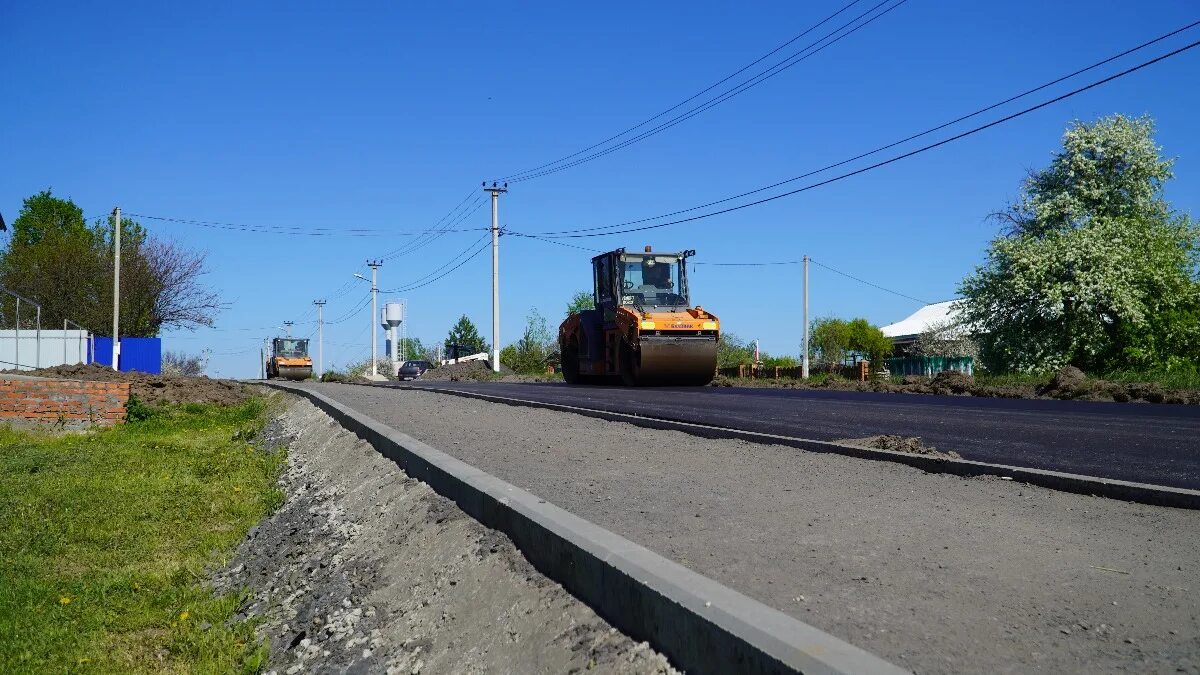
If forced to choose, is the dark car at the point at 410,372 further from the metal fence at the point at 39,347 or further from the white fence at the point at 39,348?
the white fence at the point at 39,348

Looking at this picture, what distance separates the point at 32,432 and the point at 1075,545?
1832 centimetres

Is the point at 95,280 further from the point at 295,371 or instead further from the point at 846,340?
the point at 846,340

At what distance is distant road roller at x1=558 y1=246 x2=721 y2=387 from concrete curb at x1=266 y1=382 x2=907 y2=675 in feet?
58.3

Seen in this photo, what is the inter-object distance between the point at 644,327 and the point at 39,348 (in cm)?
2731

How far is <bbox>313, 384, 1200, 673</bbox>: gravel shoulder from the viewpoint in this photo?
3.45 meters

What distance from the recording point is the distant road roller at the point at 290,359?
60.9 m

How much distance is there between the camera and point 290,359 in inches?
2413

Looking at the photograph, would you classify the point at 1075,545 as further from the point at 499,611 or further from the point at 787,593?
the point at 499,611

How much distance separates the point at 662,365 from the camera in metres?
23.9

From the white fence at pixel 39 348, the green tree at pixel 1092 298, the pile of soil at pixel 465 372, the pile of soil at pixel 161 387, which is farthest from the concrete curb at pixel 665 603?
the pile of soil at pixel 465 372

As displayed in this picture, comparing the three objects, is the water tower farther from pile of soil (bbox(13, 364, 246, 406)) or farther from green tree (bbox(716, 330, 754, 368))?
pile of soil (bbox(13, 364, 246, 406))

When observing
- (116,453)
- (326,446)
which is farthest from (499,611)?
(116,453)

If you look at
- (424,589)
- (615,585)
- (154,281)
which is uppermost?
(154,281)

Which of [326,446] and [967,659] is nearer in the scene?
[967,659]
